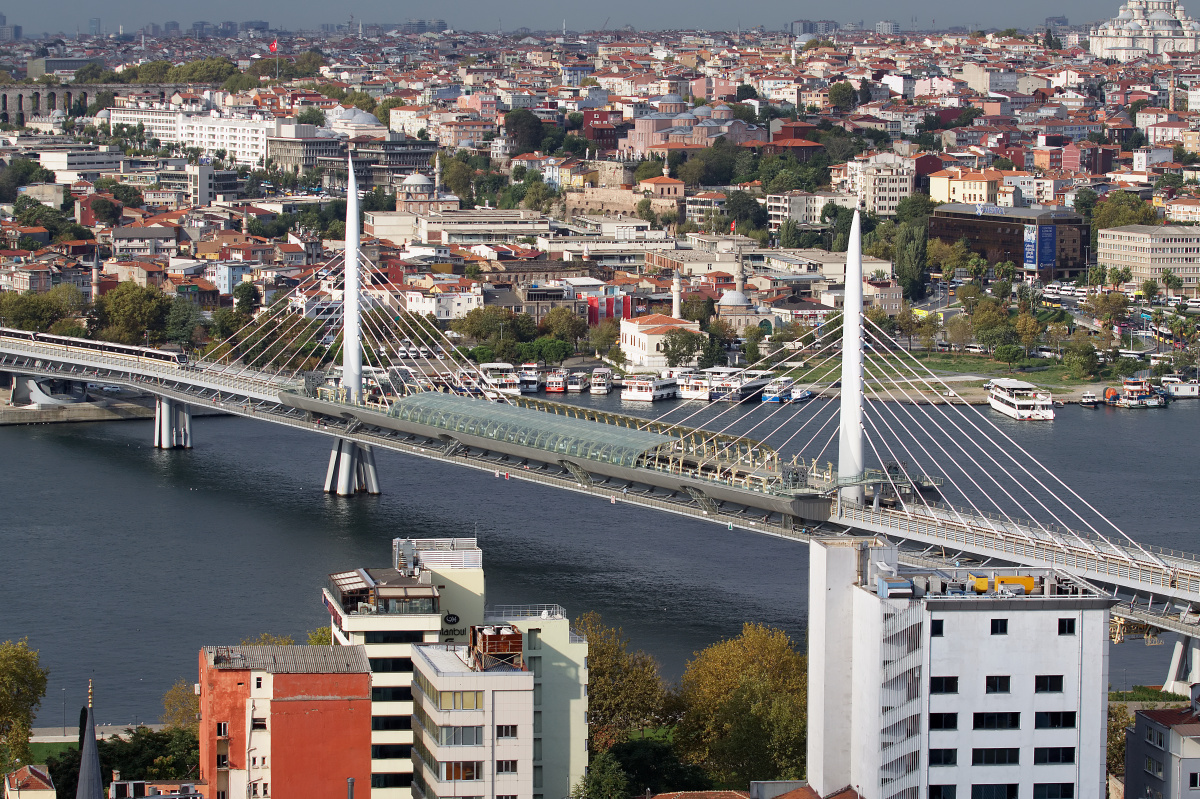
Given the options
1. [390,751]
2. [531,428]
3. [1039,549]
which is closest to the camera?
[390,751]

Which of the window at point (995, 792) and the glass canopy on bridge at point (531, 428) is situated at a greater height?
the glass canopy on bridge at point (531, 428)

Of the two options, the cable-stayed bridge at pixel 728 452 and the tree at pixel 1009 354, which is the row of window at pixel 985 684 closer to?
the cable-stayed bridge at pixel 728 452

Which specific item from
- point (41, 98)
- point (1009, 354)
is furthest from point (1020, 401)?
point (41, 98)

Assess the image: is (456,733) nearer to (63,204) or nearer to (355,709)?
(355,709)

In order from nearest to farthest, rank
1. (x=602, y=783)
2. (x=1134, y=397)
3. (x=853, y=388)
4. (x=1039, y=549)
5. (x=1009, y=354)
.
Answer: (x=602, y=783) → (x=1039, y=549) → (x=853, y=388) → (x=1134, y=397) → (x=1009, y=354)

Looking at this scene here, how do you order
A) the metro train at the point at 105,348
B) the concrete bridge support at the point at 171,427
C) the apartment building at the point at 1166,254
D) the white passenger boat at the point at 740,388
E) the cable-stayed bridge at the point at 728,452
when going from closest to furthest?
the cable-stayed bridge at the point at 728,452, the concrete bridge support at the point at 171,427, the metro train at the point at 105,348, the white passenger boat at the point at 740,388, the apartment building at the point at 1166,254

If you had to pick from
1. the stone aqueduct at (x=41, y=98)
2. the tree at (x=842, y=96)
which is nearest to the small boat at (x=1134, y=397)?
the tree at (x=842, y=96)

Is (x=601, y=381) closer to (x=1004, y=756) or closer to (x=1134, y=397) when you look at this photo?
(x=1134, y=397)
